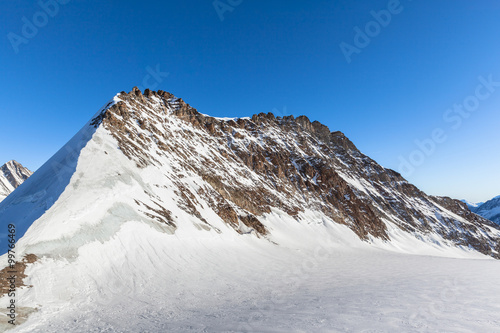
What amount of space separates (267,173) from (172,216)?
6170 cm

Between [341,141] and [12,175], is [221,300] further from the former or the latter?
[12,175]

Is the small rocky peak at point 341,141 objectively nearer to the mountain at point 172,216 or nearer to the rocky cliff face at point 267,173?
the rocky cliff face at point 267,173

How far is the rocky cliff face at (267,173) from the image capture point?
4647 cm

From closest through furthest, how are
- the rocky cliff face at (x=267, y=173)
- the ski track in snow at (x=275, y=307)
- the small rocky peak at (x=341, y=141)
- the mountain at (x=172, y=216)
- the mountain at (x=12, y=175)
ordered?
the ski track in snow at (x=275, y=307), the mountain at (x=172, y=216), the rocky cliff face at (x=267, y=173), the mountain at (x=12, y=175), the small rocky peak at (x=341, y=141)

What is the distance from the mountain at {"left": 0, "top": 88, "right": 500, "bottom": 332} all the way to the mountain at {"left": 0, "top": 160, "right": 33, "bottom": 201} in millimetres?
121162

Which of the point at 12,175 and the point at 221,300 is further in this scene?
the point at 12,175

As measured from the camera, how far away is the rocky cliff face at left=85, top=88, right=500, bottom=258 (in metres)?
46.5

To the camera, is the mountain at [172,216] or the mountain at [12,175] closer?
the mountain at [172,216]

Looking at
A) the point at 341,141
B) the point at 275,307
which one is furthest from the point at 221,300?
the point at 341,141

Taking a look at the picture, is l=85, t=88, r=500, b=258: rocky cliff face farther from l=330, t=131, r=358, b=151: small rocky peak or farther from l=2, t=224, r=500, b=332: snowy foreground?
l=2, t=224, r=500, b=332: snowy foreground

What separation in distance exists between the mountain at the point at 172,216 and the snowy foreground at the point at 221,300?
0.50 ft

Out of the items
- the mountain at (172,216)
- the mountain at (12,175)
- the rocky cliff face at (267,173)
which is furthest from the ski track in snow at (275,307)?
the mountain at (12,175)

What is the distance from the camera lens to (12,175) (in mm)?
153500

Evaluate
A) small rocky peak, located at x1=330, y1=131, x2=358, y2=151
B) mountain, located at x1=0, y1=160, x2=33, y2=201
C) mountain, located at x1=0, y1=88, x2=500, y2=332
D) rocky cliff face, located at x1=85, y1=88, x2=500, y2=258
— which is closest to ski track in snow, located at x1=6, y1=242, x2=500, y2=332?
mountain, located at x1=0, y1=88, x2=500, y2=332
